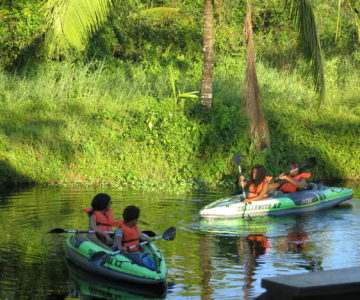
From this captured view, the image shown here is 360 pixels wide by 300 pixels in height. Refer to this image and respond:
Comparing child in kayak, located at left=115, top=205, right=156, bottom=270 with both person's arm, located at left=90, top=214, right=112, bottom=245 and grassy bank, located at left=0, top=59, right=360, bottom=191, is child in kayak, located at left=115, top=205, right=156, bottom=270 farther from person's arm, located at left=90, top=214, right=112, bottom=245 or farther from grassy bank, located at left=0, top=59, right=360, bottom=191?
grassy bank, located at left=0, top=59, right=360, bottom=191

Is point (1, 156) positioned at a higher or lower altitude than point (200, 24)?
lower

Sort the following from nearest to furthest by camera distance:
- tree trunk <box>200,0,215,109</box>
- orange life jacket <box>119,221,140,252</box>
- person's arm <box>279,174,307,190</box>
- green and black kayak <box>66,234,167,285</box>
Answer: green and black kayak <box>66,234,167,285</box> < orange life jacket <box>119,221,140,252</box> < person's arm <box>279,174,307,190</box> < tree trunk <box>200,0,215,109</box>

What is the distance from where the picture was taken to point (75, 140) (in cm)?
2242

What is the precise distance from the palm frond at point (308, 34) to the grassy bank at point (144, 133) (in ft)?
11.5

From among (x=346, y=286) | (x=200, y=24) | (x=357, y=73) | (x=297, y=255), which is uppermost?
(x=200, y=24)

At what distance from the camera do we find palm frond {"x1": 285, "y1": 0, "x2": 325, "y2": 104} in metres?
18.8

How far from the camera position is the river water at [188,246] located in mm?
10875

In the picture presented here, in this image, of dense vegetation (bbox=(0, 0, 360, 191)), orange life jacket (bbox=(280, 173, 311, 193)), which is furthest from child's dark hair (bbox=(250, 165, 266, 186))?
dense vegetation (bbox=(0, 0, 360, 191))

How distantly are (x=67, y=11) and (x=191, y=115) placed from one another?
7406 mm

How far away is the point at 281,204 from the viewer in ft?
56.6

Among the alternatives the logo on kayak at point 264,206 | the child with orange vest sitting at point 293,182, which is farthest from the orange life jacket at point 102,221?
the child with orange vest sitting at point 293,182

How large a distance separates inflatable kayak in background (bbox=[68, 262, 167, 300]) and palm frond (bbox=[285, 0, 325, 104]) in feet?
31.6

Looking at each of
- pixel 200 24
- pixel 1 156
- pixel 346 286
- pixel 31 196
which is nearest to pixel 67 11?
pixel 31 196

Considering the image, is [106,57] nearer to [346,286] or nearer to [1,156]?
[1,156]
